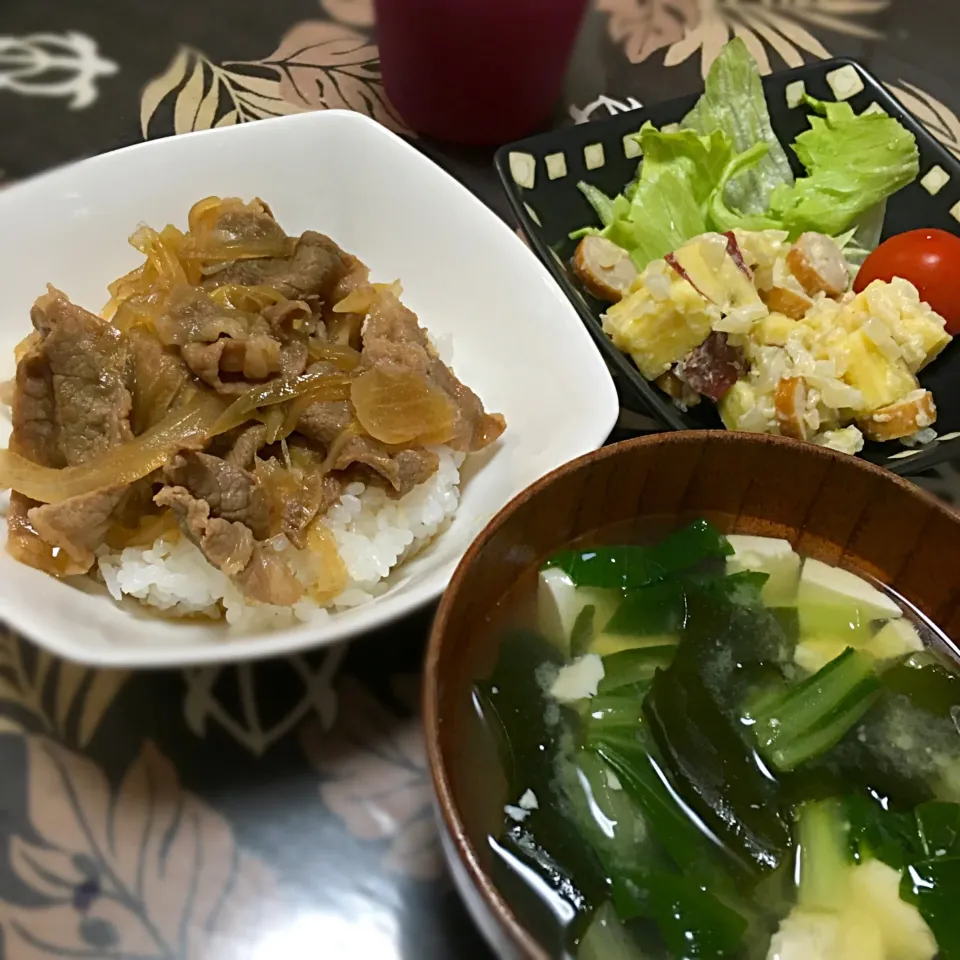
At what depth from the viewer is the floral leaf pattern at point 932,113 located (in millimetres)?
2412

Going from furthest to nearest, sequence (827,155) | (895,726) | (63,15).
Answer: (63,15) → (827,155) → (895,726)

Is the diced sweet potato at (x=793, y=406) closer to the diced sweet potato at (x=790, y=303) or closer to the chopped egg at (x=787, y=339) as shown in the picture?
the chopped egg at (x=787, y=339)

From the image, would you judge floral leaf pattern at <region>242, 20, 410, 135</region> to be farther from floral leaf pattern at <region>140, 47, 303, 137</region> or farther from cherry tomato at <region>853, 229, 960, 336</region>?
cherry tomato at <region>853, 229, 960, 336</region>

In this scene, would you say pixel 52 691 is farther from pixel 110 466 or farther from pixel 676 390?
pixel 676 390

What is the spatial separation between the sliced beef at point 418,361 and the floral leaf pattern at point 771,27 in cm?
150

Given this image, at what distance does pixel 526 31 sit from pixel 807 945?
5.62 feet

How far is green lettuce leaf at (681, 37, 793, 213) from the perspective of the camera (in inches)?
81.4

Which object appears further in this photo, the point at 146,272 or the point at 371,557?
the point at 146,272

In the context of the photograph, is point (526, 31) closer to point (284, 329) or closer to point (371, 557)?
point (284, 329)

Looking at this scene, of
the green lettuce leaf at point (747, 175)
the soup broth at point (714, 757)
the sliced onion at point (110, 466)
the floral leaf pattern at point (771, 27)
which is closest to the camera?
the soup broth at point (714, 757)

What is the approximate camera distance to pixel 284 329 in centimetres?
143

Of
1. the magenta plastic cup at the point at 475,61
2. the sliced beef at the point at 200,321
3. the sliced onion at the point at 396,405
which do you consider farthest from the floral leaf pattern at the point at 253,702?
the magenta plastic cup at the point at 475,61

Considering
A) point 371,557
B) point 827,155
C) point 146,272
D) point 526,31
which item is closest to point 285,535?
point 371,557

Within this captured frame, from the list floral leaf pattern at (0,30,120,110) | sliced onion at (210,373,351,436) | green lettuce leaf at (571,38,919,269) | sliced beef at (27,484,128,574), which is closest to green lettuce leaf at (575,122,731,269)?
green lettuce leaf at (571,38,919,269)
